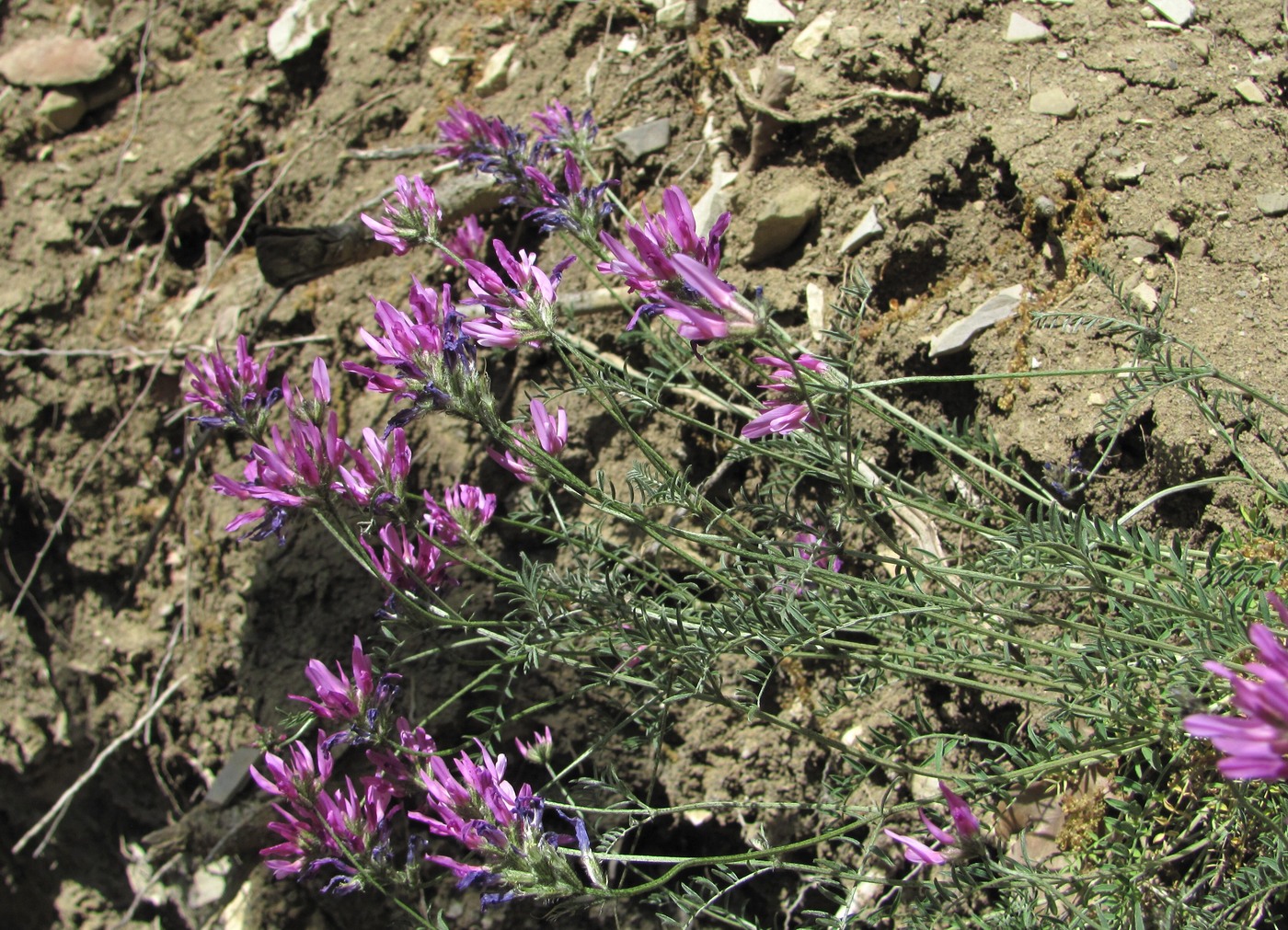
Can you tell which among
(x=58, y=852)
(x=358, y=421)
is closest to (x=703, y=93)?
(x=358, y=421)

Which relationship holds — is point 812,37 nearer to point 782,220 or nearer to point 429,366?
point 782,220

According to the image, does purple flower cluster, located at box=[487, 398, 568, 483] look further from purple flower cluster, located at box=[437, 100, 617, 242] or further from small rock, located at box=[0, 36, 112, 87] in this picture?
small rock, located at box=[0, 36, 112, 87]

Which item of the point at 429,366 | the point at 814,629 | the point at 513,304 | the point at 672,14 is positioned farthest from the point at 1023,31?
the point at 429,366

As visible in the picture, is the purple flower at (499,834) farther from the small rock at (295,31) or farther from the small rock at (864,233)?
the small rock at (295,31)

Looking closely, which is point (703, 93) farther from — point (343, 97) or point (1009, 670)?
point (1009, 670)

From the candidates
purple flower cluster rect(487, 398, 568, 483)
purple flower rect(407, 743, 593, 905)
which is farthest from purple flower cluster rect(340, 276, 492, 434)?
purple flower rect(407, 743, 593, 905)

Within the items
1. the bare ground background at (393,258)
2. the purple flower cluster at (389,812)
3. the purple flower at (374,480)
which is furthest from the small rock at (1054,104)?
the purple flower cluster at (389,812)
